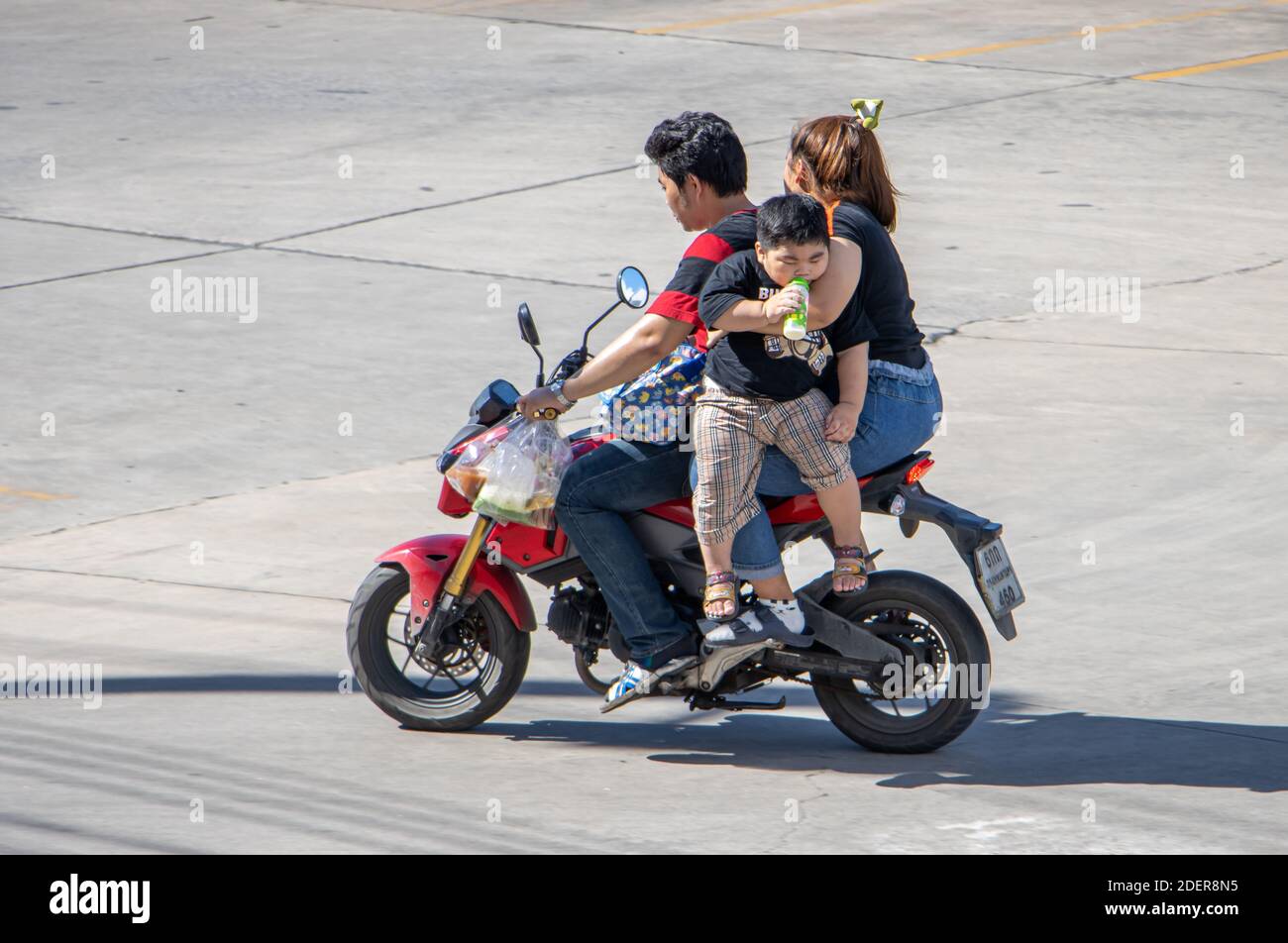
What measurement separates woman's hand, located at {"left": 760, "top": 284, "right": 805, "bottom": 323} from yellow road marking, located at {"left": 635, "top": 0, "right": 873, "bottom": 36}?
15.0 meters

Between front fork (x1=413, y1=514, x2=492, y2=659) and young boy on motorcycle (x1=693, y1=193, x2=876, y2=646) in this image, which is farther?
front fork (x1=413, y1=514, x2=492, y2=659)

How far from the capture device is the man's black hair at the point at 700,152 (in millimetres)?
5520

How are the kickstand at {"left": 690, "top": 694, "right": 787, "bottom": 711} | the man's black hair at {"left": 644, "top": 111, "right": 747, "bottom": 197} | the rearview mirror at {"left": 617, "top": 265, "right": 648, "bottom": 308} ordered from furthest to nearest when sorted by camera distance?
the kickstand at {"left": 690, "top": 694, "right": 787, "bottom": 711}, the man's black hair at {"left": 644, "top": 111, "right": 747, "bottom": 197}, the rearview mirror at {"left": 617, "top": 265, "right": 648, "bottom": 308}


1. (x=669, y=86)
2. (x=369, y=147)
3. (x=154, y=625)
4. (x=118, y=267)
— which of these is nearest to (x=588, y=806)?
(x=154, y=625)

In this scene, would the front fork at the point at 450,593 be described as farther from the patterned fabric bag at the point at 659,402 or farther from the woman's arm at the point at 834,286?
the woman's arm at the point at 834,286

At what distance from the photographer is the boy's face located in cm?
521

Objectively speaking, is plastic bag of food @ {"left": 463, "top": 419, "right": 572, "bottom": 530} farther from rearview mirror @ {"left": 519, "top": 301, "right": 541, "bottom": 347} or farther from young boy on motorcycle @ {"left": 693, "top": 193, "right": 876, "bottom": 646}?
young boy on motorcycle @ {"left": 693, "top": 193, "right": 876, "bottom": 646}

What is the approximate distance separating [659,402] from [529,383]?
Result: 3908 millimetres

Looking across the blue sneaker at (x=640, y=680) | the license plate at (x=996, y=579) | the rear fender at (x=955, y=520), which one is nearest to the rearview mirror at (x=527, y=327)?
the blue sneaker at (x=640, y=680)

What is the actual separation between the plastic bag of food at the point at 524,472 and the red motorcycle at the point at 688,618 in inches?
3.9

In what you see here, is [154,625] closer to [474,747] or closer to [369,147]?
[474,747]

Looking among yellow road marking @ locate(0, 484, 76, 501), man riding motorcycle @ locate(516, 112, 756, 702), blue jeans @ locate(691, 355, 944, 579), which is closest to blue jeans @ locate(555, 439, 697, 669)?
man riding motorcycle @ locate(516, 112, 756, 702)

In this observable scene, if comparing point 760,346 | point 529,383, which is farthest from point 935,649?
point 529,383
